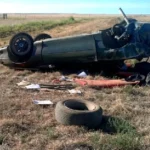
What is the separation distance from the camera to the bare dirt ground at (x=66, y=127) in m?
5.12

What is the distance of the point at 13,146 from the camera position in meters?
5.12

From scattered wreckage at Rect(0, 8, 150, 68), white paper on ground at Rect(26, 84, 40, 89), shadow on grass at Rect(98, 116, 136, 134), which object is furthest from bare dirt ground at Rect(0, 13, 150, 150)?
scattered wreckage at Rect(0, 8, 150, 68)

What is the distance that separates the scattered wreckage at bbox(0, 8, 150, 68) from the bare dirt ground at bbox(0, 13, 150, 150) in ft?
4.77

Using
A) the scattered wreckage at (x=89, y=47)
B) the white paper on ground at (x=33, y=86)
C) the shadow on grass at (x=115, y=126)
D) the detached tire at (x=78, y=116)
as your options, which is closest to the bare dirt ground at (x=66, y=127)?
the shadow on grass at (x=115, y=126)

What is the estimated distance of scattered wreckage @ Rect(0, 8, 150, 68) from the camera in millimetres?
9789

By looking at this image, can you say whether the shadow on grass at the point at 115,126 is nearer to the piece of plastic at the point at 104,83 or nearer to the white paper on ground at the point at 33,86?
the piece of plastic at the point at 104,83

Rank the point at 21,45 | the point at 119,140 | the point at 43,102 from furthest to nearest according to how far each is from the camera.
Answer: the point at 21,45 → the point at 43,102 → the point at 119,140

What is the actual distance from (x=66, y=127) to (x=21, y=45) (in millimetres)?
5224

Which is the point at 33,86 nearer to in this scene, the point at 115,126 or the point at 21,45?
the point at 21,45

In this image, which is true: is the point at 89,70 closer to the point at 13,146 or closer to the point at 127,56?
the point at 127,56

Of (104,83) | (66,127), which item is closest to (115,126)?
(66,127)

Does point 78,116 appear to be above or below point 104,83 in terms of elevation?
above

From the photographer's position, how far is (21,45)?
10.5 m

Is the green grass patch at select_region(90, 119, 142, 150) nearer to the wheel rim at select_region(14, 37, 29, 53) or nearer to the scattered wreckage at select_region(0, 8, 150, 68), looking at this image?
the scattered wreckage at select_region(0, 8, 150, 68)
